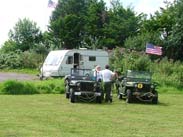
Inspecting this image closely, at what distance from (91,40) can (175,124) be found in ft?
181

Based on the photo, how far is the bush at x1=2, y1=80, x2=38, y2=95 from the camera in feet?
84.5

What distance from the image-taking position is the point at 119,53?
41.0m

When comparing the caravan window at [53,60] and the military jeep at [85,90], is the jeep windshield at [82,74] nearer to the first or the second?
the military jeep at [85,90]

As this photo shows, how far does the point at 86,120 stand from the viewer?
14758 mm

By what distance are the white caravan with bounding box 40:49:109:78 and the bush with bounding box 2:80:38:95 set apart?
721cm

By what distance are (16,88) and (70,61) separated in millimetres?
8805

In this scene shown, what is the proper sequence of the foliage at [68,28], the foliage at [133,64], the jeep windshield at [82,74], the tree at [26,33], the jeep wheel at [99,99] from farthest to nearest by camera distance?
the tree at [26,33], the foliage at [68,28], the foliage at [133,64], the jeep windshield at [82,74], the jeep wheel at [99,99]

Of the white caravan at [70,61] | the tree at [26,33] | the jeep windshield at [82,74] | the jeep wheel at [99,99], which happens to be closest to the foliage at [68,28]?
the tree at [26,33]

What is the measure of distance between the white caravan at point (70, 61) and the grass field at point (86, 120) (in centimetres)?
1284

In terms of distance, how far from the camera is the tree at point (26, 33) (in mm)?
78875

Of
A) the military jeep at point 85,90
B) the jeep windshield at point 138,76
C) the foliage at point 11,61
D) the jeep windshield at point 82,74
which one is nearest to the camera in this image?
the military jeep at point 85,90

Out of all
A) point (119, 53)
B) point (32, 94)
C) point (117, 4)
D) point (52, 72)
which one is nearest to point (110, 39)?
point (117, 4)

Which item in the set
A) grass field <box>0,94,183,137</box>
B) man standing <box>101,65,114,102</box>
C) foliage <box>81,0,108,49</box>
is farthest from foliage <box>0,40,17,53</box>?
grass field <box>0,94,183,137</box>

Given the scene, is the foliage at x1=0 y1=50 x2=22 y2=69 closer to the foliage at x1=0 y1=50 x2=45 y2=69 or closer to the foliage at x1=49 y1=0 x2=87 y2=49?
the foliage at x1=0 y1=50 x2=45 y2=69
